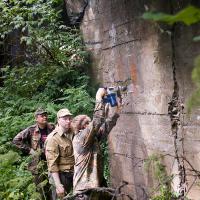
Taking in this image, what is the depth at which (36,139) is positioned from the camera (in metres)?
7.17

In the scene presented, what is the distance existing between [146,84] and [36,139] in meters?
2.08

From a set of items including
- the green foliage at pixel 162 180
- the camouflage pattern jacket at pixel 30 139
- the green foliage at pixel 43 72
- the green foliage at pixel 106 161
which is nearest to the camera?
the green foliage at pixel 162 180

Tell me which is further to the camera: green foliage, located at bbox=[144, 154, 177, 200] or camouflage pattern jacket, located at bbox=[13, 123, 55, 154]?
camouflage pattern jacket, located at bbox=[13, 123, 55, 154]

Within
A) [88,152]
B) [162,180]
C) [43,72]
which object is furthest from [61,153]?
[43,72]

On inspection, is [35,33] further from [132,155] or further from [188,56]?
[188,56]

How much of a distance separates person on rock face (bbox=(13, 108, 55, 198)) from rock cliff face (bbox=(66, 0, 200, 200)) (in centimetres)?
126

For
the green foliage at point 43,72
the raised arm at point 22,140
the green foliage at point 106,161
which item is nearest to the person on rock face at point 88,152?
the raised arm at point 22,140

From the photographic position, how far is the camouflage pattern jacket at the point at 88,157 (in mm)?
5402

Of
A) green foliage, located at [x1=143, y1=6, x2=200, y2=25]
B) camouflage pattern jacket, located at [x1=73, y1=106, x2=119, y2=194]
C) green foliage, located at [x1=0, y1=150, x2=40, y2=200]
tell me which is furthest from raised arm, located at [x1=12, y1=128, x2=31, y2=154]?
green foliage, located at [x1=143, y1=6, x2=200, y2=25]

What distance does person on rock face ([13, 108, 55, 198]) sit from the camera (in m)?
7.04

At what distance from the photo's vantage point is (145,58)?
20.6ft

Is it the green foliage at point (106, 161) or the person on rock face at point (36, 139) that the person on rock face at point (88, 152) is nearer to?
the person on rock face at point (36, 139)

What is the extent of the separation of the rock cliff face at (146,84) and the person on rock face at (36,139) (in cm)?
126

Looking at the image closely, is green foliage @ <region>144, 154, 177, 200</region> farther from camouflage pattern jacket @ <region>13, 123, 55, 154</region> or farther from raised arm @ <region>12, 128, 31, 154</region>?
raised arm @ <region>12, 128, 31, 154</region>
